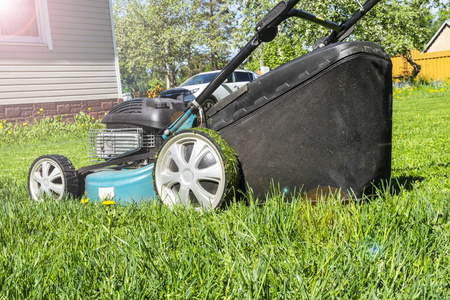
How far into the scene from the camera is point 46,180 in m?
3.15

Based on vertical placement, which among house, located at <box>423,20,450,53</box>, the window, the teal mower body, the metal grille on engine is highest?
house, located at <box>423,20,450,53</box>

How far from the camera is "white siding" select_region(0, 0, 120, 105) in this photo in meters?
10.1

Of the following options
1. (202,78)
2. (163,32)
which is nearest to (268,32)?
(202,78)

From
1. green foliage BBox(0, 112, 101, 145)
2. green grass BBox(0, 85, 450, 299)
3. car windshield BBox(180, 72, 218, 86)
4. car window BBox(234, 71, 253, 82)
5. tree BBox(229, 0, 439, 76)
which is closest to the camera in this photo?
green grass BBox(0, 85, 450, 299)

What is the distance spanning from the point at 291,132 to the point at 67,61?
9.60 m

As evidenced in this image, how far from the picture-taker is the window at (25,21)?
33.8ft

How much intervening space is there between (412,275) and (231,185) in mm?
919

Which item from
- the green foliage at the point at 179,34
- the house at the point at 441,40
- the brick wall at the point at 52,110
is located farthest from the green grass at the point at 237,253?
the house at the point at 441,40

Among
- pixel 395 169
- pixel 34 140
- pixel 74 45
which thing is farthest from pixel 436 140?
pixel 74 45

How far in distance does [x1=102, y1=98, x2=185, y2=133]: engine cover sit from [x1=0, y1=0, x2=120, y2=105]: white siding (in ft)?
26.1

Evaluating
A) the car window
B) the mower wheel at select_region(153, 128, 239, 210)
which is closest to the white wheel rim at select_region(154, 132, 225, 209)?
the mower wheel at select_region(153, 128, 239, 210)

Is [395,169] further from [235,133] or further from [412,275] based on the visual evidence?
[412,275]

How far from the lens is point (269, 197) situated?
226cm

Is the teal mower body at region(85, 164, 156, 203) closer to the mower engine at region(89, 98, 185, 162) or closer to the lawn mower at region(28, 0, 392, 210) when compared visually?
the mower engine at region(89, 98, 185, 162)
